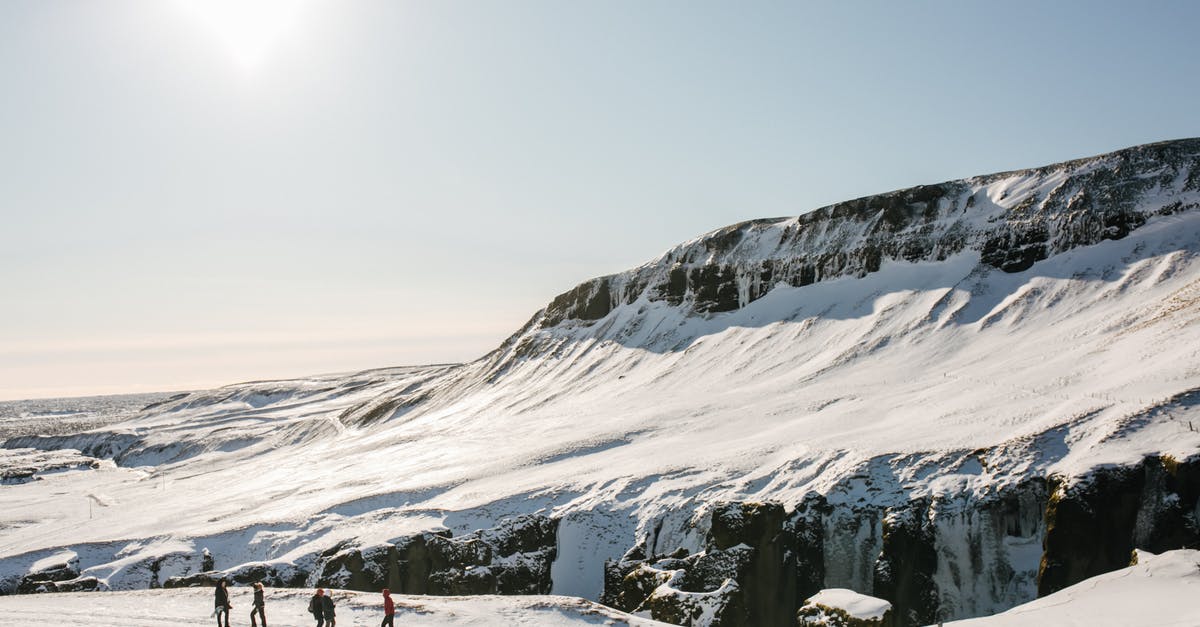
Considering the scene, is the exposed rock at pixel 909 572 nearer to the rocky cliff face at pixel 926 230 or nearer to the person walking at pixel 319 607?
the person walking at pixel 319 607

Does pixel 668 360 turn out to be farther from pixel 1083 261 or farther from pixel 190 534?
pixel 190 534

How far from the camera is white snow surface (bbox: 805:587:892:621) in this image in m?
22.2

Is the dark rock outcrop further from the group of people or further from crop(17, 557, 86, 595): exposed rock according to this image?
crop(17, 557, 86, 595): exposed rock

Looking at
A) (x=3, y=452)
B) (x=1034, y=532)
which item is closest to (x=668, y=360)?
(x=1034, y=532)

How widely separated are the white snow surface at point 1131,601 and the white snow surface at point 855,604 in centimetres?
213

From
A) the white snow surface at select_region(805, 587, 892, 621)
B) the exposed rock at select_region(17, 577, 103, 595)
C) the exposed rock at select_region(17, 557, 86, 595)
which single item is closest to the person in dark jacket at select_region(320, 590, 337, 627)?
the white snow surface at select_region(805, 587, 892, 621)

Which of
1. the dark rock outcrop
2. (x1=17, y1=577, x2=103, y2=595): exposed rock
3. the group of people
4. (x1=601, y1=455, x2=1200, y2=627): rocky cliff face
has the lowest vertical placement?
(x1=17, y1=577, x2=103, y2=595): exposed rock

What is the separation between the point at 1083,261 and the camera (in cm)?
5900

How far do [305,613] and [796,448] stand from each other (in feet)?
82.9

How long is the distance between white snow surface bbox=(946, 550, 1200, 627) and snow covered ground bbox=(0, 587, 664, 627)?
11.1 meters

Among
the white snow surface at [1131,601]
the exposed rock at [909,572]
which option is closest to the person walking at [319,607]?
the white snow surface at [1131,601]

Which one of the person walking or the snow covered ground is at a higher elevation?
the person walking

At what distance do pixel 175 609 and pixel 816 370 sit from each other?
4567 centimetres

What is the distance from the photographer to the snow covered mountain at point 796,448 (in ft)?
97.8
